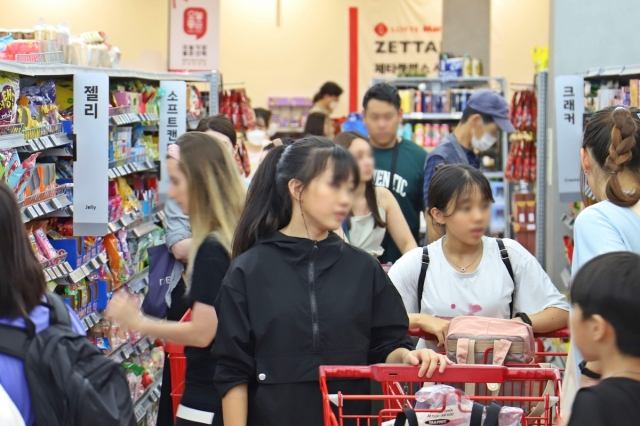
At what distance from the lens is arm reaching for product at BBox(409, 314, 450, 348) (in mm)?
2576

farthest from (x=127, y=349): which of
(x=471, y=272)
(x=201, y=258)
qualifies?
(x=471, y=272)

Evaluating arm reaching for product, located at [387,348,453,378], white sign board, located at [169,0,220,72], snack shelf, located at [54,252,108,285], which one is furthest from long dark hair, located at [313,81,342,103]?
arm reaching for product, located at [387,348,453,378]

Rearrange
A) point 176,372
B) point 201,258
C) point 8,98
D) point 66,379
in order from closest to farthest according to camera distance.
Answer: point 66,379 < point 201,258 < point 176,372 < point 8,98

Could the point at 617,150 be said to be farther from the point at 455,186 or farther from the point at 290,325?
the point at 290,325

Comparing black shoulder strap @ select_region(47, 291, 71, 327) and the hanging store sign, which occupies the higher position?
the hanging store sign

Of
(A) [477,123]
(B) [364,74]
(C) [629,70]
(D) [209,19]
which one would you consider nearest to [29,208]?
(A) [477,123]

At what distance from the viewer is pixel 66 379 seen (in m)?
1.89

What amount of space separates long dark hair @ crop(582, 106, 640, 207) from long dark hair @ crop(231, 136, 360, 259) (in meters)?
0.76

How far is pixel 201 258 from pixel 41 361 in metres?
0.91

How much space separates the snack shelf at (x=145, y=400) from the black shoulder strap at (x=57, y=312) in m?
3.47

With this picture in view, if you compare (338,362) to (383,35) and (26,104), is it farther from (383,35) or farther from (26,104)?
(383,35)

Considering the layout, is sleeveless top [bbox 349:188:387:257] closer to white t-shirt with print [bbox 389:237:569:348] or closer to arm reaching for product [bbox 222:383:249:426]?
white t-shirt with print [bbox 389:237:569:348]

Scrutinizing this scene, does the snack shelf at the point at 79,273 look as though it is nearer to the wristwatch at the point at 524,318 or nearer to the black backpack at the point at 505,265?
the black backpack at the point at 505,265

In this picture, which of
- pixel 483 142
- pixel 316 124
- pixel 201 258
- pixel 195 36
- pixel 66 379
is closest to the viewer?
pixel 66 379
